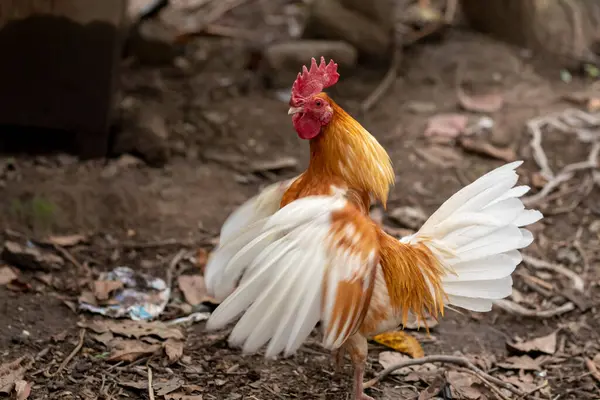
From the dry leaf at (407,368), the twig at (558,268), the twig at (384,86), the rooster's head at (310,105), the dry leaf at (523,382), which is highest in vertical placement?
the rooster's head at (310,105)

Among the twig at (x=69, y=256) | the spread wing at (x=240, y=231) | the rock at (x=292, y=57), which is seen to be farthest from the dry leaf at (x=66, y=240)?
the rock at (x=292, y=57)

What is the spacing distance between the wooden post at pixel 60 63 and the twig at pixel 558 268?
280cm

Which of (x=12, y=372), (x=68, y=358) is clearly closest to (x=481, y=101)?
(x=68, y=358)

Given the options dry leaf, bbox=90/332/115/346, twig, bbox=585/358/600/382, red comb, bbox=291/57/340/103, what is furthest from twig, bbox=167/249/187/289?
twig, bbox=585/358/600/382

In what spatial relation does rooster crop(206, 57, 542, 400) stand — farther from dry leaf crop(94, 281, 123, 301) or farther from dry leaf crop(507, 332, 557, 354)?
dry leaf crop(94, 281, 123, 301)

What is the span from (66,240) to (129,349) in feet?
3.41

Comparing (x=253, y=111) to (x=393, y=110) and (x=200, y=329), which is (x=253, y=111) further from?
(x=200, y=329)

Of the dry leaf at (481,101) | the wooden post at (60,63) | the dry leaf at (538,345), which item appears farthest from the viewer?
the dry leaf at (481,101)

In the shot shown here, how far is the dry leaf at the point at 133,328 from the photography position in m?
3.70

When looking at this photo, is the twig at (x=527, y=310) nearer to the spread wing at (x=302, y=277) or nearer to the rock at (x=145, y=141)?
the spread wing at (x=302, y=277)

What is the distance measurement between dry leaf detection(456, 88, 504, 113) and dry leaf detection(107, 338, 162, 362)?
3.66m

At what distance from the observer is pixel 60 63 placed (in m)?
5.02

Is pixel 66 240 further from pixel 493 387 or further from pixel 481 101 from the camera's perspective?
pixel 481 101

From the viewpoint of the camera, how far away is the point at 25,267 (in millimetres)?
4074
